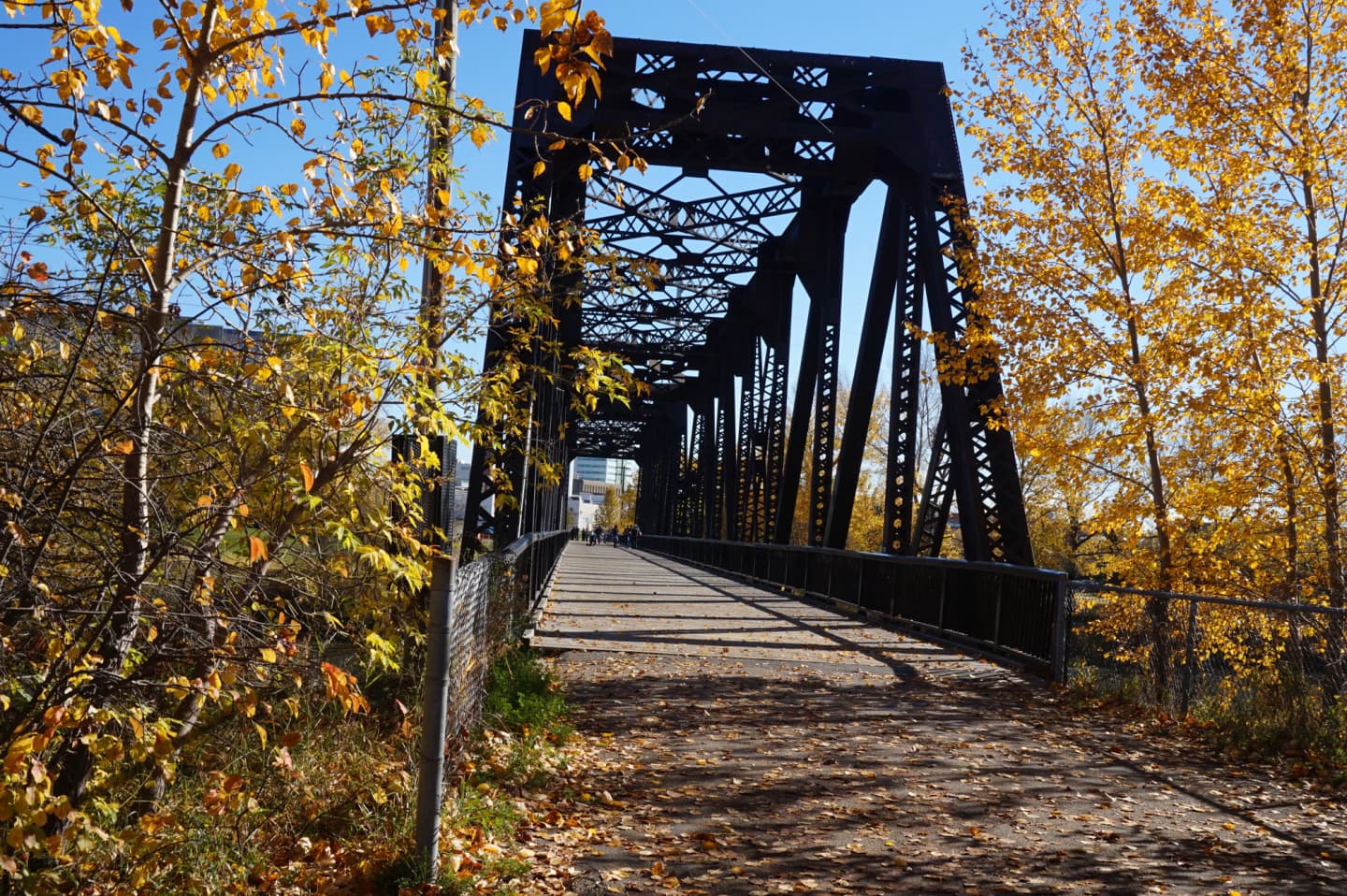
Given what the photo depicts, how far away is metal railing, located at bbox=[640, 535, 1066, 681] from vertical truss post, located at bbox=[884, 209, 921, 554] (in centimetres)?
51

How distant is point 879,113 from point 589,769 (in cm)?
1165

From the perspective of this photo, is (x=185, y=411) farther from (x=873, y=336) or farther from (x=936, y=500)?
(x=873, y=336)

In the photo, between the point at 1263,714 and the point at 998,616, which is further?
the point at 998,616

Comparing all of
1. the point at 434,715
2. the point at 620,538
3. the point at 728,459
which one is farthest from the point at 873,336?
the point at 620,538

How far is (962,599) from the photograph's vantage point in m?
12.0

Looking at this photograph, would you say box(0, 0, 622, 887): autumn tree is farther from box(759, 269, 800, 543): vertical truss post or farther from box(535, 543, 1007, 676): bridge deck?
box(759, 269, 800, 543): vertical truss post

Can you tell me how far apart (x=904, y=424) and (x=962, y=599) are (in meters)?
3.30

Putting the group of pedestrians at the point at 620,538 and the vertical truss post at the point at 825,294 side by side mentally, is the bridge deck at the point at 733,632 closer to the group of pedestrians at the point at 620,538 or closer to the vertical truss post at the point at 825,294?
the vertical truss post at the point at 825,294

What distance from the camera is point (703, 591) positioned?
20.5 metres

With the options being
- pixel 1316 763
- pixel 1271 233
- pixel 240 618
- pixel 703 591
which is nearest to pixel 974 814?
pixel 1316 763

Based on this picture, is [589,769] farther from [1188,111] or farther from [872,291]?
[872,291]

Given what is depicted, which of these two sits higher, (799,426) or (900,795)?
(799,426)

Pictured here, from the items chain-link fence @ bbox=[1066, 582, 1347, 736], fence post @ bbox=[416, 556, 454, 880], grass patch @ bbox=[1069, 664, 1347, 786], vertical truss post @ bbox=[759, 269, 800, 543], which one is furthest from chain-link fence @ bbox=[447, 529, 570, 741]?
vertical truss post @ bbox=[759, 269, 800, 543]

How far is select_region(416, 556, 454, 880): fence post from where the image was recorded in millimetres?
3740
